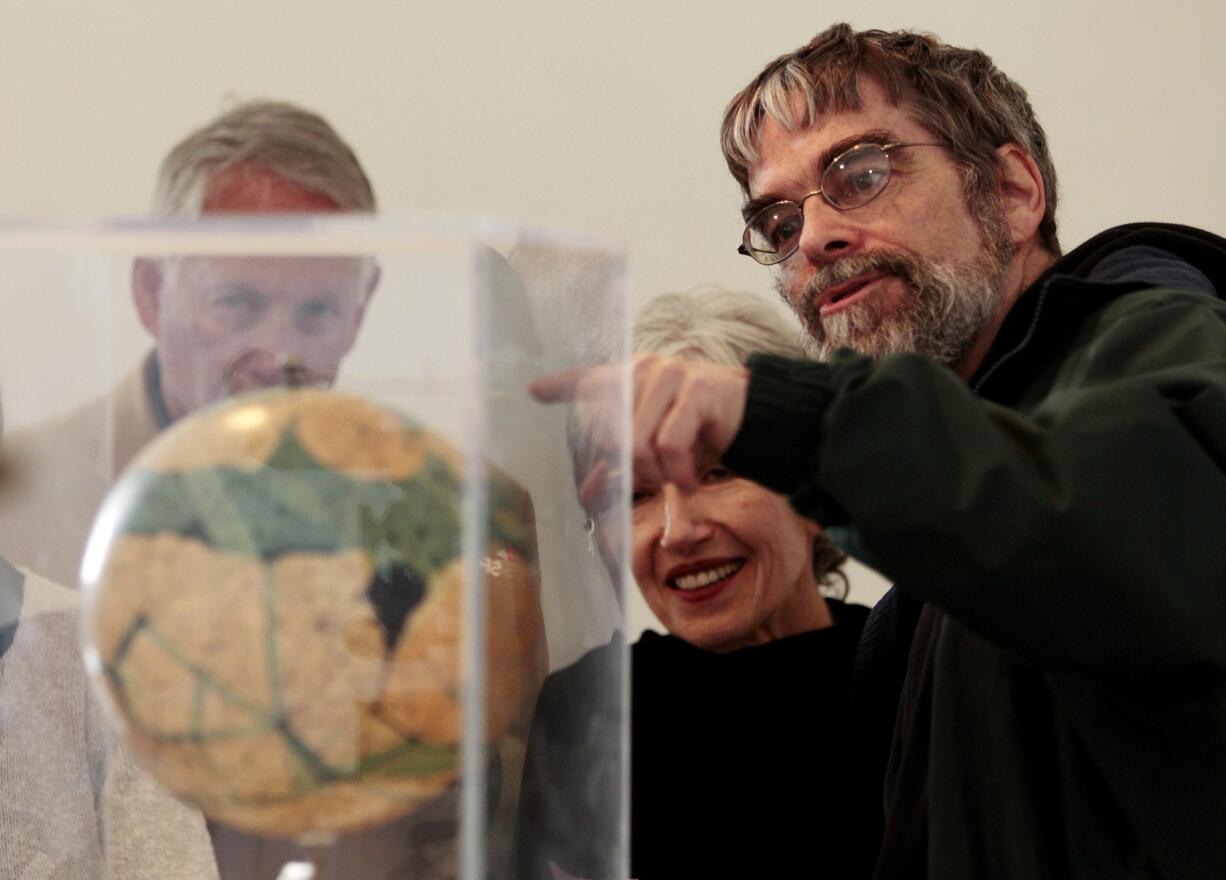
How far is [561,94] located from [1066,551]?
6.40ft

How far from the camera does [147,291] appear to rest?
0.88 metres

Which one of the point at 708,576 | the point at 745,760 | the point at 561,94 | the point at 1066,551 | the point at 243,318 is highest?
the point at 561,94

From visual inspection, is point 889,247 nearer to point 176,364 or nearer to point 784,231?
point 784,231

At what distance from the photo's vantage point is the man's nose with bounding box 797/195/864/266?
1.60m

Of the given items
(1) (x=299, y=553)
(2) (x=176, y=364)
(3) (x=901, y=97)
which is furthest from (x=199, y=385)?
(3) (x=901, y=97)

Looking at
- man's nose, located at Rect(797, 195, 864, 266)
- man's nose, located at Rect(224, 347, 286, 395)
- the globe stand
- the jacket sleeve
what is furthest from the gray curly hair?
the globe stand

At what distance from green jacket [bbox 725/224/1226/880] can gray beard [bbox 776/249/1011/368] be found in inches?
18.7

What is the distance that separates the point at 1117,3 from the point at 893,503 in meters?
2.17

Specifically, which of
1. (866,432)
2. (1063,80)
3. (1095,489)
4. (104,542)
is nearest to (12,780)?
(104,542)

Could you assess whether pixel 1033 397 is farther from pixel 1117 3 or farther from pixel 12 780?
pixel 1117 3

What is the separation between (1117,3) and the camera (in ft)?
8.91

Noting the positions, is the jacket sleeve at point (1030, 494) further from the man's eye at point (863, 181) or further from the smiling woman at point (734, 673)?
the man's eye at point (863, 181)

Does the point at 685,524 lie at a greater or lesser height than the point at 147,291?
lesser

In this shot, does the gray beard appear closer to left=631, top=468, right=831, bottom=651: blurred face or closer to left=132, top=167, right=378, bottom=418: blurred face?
left=631, top=468, right=831, bottom=651: blurred face
